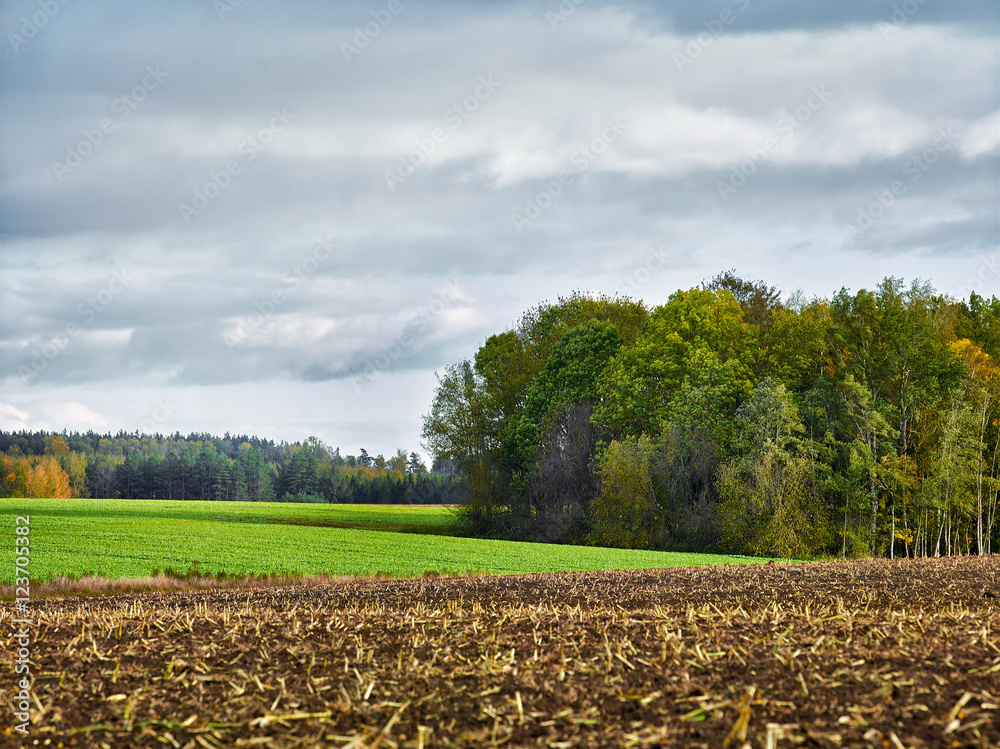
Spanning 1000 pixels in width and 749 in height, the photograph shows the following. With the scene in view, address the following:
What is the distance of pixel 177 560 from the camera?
2756cm

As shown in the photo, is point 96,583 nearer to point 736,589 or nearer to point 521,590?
point 521,590

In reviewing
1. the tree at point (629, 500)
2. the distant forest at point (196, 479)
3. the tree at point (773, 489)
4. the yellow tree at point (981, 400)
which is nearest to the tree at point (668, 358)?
the tree at point (629, 500)

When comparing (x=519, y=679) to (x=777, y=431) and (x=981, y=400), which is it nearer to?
(x=777, y=431)

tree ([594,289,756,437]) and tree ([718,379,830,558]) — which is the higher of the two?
tree ([594,289,756,437])

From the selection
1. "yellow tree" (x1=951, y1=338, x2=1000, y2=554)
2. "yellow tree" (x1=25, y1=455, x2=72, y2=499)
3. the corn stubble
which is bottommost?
"yellow tree" (x1=25, y1=455, x2=72, y2=499)

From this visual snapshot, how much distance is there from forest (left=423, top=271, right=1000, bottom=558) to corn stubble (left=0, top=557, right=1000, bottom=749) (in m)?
31.6

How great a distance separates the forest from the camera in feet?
134

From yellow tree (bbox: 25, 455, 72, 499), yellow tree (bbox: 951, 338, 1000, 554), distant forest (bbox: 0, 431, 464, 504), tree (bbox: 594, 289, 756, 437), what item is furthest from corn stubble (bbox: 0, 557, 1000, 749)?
yellow tree (bbox: 25, 455, 72, 499)

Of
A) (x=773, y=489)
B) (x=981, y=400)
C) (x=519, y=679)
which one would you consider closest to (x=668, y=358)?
(x=773, y=489)

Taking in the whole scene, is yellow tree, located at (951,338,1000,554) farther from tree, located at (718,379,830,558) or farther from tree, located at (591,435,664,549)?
tree, located at (591,435,664,549)

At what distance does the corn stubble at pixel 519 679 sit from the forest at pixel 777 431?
104 ft

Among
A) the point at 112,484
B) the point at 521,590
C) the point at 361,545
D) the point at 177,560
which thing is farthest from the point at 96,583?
the point at 112,484

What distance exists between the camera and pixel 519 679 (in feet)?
22.2

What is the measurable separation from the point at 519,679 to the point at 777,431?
3683 centimetres
